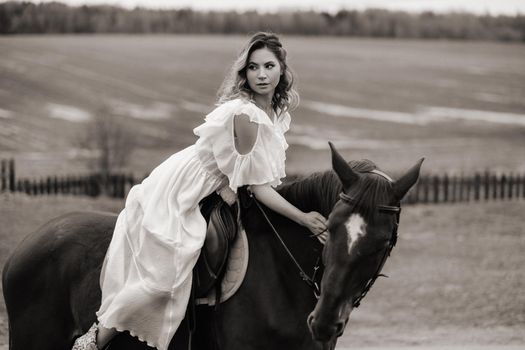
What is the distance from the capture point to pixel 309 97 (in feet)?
162

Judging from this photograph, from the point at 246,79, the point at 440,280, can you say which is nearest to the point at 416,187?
the point at 440,280

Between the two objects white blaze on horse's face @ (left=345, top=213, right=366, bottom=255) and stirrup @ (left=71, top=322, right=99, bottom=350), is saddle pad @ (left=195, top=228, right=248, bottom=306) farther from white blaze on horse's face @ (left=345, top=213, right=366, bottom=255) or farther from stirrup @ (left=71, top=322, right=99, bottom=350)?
white blaze on horse's face @ (left=345, top=213, right=366, bottom=255)

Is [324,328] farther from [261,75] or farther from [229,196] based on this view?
[261,75]

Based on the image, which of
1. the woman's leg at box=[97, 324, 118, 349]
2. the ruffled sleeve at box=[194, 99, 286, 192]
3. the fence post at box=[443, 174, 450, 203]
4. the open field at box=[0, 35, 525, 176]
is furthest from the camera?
the open field at box=[0, 35, 525, 176]

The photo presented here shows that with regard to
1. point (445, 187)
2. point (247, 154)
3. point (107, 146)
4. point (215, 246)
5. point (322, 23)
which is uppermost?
point (247, 154)

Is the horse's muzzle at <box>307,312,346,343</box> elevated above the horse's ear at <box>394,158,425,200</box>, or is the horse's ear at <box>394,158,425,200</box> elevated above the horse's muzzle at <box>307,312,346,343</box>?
the horse's ear at <box>394,158,425,200</box>

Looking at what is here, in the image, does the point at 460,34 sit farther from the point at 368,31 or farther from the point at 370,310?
the point at 370,310

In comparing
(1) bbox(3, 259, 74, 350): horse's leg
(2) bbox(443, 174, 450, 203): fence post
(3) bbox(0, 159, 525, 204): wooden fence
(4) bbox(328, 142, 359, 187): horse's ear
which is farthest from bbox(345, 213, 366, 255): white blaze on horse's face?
(2) bbox(443, 174, 450, 203): fence post

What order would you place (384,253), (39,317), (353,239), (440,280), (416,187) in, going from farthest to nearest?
(416,187) < (440,280) < (39,317) < (384,253) < (353,239)

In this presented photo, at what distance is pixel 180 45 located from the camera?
179ft

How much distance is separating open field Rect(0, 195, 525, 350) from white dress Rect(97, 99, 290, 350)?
18.8ft

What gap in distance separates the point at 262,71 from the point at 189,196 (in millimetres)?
829

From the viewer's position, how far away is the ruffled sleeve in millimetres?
4176

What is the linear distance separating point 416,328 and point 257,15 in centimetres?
4793
